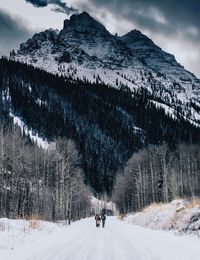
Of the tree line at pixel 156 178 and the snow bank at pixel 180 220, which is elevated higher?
the tree line at pixel 156 178

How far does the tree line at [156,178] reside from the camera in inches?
3169

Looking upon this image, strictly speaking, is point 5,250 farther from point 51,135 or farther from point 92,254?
point 51,135

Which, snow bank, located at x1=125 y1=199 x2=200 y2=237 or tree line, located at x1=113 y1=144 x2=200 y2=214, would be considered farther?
tree line, located at x1=113 y1=144 x2=200 y2=214

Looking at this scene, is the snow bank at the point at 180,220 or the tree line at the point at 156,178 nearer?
the snow bank at the point at 180,220

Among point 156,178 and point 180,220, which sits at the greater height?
point 156,178

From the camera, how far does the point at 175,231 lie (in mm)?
23969

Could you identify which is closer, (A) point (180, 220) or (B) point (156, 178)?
(A) point (180, 220)

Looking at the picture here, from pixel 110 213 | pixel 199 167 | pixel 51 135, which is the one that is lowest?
pixel 110 213

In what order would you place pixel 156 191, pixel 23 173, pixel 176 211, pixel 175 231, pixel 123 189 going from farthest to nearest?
pixel 123 189, pixel 156 191, pixel 23 173, pixel 176 211, pixel 175 231

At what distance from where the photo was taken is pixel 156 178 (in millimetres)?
82188

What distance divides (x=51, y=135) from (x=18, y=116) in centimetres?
1823

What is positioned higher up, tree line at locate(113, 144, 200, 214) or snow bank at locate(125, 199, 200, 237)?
tree line at locate(113, 144, 200, 214)

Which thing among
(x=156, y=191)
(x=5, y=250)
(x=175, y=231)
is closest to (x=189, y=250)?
(x=5, y=250)

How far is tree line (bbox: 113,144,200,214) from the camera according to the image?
80.5 m
